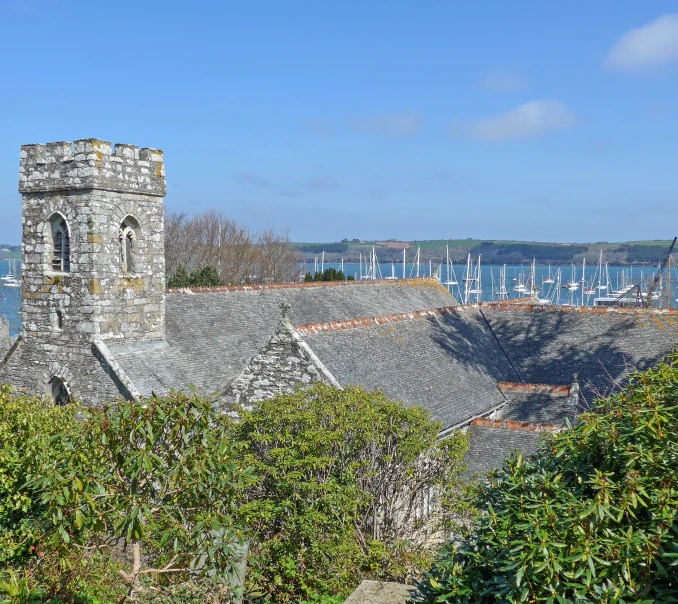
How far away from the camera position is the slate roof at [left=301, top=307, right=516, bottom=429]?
17.5 meters

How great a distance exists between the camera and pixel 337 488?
11.1 metres

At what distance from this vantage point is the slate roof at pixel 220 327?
19.0 m

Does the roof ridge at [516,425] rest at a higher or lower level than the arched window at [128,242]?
lower

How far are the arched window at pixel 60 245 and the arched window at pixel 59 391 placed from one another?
286 cm

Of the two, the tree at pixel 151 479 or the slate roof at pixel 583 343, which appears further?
the slate roof at pixel 583 343

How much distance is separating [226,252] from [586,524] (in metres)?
50.6

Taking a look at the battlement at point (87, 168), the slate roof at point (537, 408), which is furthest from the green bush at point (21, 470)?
the slate roof at point (537, 408)

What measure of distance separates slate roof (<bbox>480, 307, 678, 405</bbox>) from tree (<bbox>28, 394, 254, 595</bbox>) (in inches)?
583

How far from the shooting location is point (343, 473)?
38.2ft

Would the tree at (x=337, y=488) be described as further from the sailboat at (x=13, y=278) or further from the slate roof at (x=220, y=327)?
the sailboat at (x=13, y=278)

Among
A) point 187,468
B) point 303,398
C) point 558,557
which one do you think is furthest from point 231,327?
point 558,557

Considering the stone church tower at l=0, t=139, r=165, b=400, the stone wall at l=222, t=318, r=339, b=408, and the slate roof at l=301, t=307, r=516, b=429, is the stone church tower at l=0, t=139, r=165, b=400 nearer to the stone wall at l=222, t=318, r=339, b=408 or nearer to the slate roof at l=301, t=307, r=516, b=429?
the stone wall at l=222, t=318, r=339, b=408

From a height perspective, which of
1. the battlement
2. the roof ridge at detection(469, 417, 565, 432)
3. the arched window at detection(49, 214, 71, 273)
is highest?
the battlement

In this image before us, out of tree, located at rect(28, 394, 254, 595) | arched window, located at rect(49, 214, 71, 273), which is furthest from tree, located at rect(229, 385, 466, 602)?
arched window, located at rect(49, 214, 71, 273)
